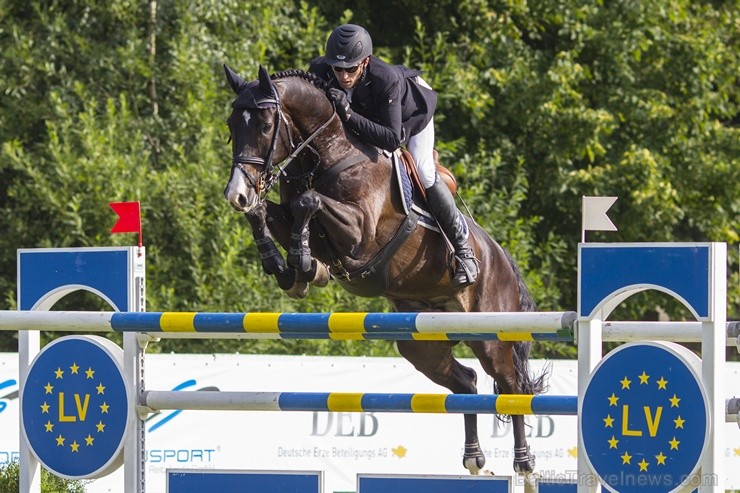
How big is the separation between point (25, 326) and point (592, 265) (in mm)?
1936

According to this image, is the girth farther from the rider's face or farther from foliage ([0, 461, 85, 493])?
foliage ([0, 461, 85, 493])

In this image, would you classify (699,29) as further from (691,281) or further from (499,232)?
(691,281)

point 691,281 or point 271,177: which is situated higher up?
point 271,177

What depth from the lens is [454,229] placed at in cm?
540

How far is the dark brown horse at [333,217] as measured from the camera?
191 inches

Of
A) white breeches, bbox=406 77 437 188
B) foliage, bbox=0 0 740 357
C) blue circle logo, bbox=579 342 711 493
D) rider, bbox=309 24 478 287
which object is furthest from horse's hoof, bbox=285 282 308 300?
foliage, bbox=0 0 740 357

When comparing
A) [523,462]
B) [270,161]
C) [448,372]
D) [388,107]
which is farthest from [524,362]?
[270,161]

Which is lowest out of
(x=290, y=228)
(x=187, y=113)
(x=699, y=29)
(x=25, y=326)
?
(x=25, y=326)

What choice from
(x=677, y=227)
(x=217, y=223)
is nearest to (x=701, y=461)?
(x=217, y=223)

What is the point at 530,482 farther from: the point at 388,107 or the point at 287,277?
the point at 388,107

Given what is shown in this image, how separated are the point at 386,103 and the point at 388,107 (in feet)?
0.08

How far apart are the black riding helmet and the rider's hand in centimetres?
11

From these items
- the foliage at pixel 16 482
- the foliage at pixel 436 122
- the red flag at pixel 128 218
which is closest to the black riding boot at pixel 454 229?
the red flag at pixel 128 218

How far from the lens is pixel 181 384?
27.9ft
